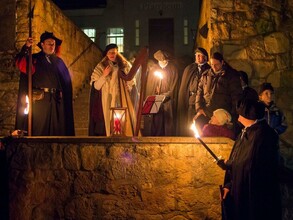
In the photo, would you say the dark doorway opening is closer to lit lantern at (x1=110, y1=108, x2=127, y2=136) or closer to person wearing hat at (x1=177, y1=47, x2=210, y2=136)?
person wearing hat at (x1=177, y1=47, x2=210, y2=136)

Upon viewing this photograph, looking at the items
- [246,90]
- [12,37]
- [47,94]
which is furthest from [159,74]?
[12,37]

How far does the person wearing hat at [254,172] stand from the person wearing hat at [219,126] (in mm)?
775

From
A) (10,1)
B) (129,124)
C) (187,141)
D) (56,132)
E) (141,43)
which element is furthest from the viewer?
(141,43)

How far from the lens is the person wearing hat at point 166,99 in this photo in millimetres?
5754

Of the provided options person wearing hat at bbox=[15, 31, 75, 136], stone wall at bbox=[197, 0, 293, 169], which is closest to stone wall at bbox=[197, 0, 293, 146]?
stone wall at bbox=[197, 0, 293, 169]

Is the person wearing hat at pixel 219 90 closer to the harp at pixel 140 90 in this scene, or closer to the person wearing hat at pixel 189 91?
the person wearing hat at pixel 189 91

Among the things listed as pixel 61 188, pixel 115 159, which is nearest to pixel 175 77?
pixel 115 159

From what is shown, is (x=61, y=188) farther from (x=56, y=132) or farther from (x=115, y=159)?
(x=56, y=132)

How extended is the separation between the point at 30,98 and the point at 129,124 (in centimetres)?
147

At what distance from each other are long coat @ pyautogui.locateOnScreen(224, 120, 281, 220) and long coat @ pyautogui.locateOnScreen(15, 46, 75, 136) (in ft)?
10.1

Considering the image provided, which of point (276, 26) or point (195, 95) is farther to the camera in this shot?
point (276, 26)

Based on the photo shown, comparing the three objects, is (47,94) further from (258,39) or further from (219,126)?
(258,39)

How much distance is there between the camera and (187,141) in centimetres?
409

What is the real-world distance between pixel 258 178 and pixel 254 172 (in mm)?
68
